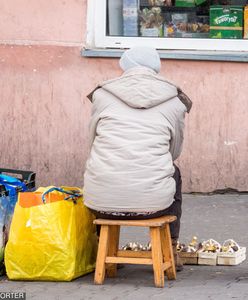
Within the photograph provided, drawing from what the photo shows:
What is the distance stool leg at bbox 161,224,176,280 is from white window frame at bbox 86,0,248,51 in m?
3.07

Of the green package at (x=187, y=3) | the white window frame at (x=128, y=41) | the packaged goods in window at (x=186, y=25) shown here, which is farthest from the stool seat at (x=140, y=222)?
the green package at (x=187, y=3)

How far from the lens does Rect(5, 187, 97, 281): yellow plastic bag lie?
6027 mm

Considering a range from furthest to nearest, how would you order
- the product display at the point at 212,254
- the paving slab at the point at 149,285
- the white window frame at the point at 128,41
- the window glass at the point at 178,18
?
the window glass at the point at 178,18 → the white window frame at the point at 128,41 → the product display at the point at 212,254 → the paving slab at the point at 149,285

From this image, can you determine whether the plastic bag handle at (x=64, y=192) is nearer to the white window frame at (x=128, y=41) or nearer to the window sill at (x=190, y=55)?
the window sill at (x=190, y=55)

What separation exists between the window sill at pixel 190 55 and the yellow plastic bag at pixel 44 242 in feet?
9.32

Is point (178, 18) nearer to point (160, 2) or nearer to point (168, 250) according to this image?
point (160, 2)

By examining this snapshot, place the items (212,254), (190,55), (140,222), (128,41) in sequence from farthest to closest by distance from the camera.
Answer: (128,41) → (190,55) → (212,254) → (140,222)

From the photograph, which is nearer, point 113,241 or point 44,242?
point 44,242

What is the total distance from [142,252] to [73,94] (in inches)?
114

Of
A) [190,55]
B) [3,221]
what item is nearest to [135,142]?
[3,221]

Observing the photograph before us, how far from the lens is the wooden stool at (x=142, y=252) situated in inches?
235

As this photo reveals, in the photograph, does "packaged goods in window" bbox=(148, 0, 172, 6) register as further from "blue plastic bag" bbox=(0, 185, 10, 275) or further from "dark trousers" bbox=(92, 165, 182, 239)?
"blue plastic bag" bbox=(0, 185, 10, 275)

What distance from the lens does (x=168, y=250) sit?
623cm

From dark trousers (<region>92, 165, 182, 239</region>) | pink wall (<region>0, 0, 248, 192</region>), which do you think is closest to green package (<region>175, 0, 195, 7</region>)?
pink wall (<region>0, 0, 248, 192</region>)
